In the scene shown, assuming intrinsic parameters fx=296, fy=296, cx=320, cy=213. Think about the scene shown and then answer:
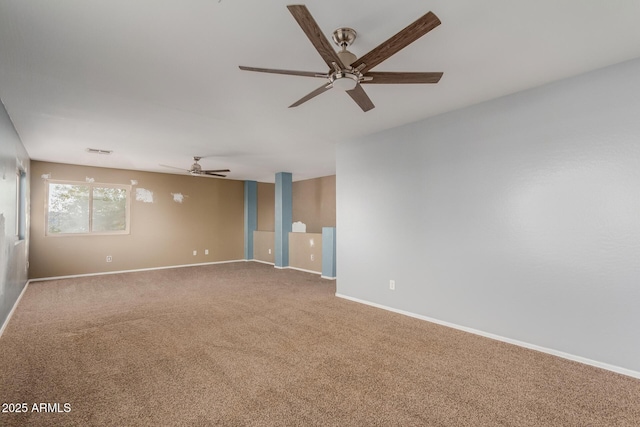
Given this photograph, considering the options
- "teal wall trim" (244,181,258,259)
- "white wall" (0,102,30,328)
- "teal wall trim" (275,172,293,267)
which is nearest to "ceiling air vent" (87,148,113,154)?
"white wall" (0,102,30,328)

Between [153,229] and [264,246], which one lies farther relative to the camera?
[264,246]

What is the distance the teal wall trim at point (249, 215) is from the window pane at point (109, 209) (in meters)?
2.94

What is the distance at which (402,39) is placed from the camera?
1.57 meters

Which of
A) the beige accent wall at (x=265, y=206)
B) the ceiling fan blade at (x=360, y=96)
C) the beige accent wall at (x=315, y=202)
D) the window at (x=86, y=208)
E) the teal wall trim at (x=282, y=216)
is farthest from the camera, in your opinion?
the beige accent wall at (x=265, y=206)

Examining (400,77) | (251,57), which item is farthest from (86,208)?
(400,77)

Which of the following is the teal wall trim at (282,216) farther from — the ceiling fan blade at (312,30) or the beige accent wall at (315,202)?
the ceiling fan blade at (312,30)

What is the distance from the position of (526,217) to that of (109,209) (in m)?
7.54

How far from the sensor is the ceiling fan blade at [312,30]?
133cm

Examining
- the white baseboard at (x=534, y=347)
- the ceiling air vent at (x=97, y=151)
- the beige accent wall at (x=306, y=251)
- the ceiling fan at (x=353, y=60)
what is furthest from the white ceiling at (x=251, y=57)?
the beige accent wall at (x=306, y=251)

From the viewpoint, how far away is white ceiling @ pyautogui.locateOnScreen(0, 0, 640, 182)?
5.63 ft

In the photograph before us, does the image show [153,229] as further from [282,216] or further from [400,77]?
[400,77]

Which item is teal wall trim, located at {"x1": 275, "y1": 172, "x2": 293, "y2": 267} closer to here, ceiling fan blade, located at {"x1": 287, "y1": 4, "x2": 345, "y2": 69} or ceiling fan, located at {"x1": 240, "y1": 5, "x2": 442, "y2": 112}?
ceiling fan, located at {"x1": 240, "y1": 5, "x2": 442, "y2": 112}

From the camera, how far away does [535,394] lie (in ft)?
6.58

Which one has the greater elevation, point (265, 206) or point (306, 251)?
point (265, 206)
